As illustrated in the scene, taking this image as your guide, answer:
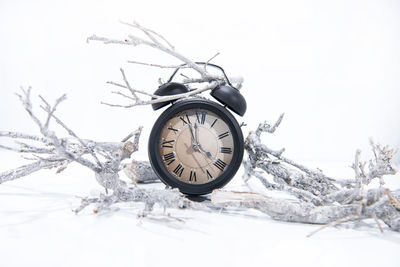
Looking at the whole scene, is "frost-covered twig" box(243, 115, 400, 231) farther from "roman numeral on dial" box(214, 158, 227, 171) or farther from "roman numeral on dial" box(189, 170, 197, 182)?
"roman numeral on dial" box(189, 170, 197, 182)

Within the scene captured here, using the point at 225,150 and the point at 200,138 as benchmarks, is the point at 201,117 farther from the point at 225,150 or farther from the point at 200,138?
the point at 225,150

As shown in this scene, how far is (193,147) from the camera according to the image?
1.87 m

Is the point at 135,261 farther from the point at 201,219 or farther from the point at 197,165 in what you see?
the point at 197,165

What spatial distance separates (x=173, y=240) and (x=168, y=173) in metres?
0.55

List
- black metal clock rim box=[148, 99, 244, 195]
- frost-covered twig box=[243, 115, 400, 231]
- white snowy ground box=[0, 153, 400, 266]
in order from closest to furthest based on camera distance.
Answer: white snowy ground box=[0, 153, 400, 266]
frost-covered twig box=[243, 115, 400, 231]
black metal clock rim box=[148, 99, 244, 195]

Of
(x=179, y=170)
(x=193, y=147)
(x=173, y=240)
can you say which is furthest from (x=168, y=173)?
(x=173, y=240)

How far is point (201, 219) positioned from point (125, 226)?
0.34m

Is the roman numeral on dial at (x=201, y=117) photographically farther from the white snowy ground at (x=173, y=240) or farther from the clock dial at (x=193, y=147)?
the white snowy ground at (x=173, y=240)

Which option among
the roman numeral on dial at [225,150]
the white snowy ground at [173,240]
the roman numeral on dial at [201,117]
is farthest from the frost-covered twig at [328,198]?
the roman numeral on dial at [201,117]

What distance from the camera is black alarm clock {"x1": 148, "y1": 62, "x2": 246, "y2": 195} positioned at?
6.04 ft

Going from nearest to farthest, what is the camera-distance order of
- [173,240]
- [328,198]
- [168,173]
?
[173,240], [328,198], [168,173]

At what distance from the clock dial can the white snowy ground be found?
10.3 inches

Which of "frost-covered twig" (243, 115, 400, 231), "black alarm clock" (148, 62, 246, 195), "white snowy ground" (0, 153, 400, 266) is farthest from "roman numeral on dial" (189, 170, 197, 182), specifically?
"frost-covered twig" (243, 115, 400, 231)

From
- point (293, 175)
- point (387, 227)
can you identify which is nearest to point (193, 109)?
point (293, 175)
